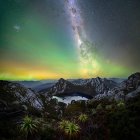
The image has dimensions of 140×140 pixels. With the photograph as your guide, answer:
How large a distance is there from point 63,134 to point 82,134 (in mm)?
4432

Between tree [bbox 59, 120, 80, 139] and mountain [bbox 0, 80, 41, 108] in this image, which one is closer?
tree [bbox 59, 120, 80, 139]

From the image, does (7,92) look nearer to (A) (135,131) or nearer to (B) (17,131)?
(B) (17,131)

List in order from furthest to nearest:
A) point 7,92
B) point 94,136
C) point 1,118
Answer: point 7,92 < point 1,118 < point 94,136

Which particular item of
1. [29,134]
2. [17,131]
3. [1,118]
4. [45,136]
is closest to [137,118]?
[45,136]

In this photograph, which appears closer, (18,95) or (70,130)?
(70,130)

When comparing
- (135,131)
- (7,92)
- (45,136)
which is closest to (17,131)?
(45,136)

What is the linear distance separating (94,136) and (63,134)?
799 cm

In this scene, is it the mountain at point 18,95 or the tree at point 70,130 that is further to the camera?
the mountain at point 18,95

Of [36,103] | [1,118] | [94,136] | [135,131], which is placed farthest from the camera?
[36,103]

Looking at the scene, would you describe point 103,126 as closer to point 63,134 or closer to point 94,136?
point 94,136

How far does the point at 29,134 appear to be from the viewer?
152 ft

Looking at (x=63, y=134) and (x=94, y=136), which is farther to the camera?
(x=63, y=134)

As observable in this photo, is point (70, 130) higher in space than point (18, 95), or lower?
lower

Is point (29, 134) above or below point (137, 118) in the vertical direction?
below
